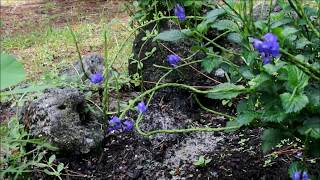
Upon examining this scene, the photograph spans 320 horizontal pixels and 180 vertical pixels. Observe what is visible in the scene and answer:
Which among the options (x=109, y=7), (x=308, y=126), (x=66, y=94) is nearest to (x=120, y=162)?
(x=66, y=94)

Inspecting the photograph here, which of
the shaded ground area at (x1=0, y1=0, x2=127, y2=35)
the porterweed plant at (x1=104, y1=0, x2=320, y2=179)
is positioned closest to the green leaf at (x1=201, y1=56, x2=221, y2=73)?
the porterweed plant at (x1=104, y1=0, x2=320, y2=179)

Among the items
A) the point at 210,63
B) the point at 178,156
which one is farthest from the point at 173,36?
the point at 178,156

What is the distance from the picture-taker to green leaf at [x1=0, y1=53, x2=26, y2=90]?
4.55 feet

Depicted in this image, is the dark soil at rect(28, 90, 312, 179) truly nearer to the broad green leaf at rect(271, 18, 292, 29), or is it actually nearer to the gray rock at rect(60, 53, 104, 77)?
the gray rock at rect(60, 53, 104, 77)

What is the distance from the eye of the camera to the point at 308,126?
4.79 feet

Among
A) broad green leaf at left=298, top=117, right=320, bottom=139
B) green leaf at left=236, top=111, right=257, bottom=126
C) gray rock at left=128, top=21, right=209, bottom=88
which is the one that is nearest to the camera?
broad green leaf at left=298, top=117, right=320, bottom=139

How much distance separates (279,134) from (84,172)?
2.92 feet

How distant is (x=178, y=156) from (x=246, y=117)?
2.21 feet

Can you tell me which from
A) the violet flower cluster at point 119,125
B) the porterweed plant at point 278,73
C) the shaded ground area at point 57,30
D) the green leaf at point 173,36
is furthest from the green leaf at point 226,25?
the shaded ground area at point 57,30

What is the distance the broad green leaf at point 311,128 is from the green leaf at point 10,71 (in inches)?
29.2

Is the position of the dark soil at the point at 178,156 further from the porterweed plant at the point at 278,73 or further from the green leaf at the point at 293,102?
the green leaf at the point at 293,102

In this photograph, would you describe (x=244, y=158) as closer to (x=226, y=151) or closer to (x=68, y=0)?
(x=226, y=151)

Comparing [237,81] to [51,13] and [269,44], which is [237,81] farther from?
[51,13]

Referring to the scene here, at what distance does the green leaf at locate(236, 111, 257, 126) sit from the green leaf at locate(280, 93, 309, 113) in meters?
0.19
